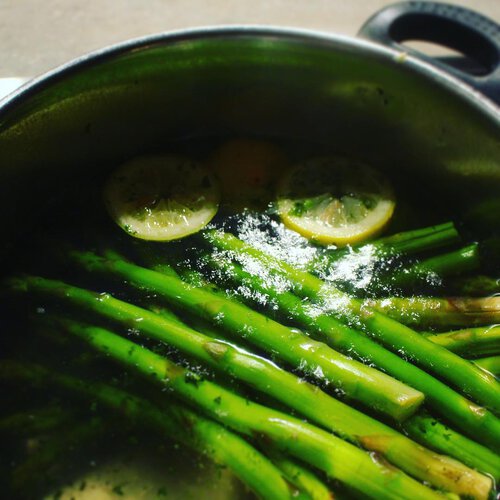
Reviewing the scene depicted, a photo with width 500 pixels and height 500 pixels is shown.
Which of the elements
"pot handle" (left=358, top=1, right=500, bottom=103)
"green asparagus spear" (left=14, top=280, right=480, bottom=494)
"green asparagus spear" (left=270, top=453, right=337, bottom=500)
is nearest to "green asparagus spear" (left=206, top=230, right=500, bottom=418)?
"green asparagus spear" (left=14, top=280, right=480, bottom=494)

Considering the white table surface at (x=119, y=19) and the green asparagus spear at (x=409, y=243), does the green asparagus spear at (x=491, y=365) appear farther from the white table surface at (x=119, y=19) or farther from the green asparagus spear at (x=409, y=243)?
the white table surface at (x=119, y=19)

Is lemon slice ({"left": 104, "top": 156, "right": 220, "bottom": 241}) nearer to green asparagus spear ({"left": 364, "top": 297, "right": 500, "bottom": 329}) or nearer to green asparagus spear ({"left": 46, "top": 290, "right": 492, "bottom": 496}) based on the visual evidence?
green asparagus spear ({"left": 46, "top": 290, "right": 492, "bottom": 496})

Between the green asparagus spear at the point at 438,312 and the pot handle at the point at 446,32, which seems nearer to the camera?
the green asparagus spear at the point at 438,312

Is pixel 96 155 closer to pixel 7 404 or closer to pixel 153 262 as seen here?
pixel 153 262

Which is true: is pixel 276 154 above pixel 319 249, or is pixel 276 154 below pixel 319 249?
above

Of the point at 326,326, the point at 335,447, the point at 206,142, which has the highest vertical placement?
the point at 206,142

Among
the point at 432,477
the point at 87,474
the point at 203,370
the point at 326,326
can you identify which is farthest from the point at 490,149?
the point at 87,474

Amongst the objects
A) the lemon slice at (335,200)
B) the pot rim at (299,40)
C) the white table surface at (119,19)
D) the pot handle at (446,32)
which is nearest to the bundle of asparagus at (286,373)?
the lemon slice at (335,200)
